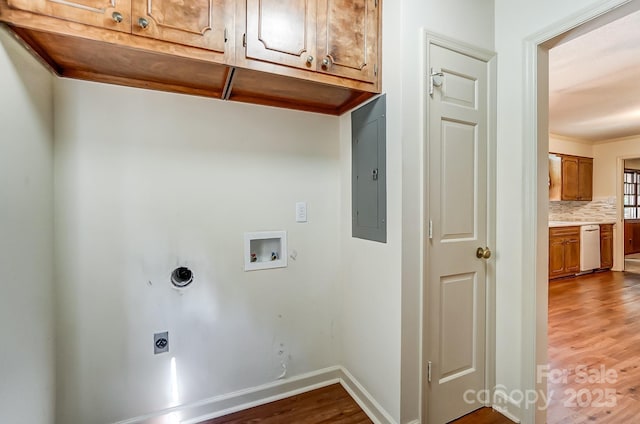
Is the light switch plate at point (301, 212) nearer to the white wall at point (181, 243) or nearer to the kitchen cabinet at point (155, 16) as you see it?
the white wall at point (181, 243)

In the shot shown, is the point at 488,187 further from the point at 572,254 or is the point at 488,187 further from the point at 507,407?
the point at 572,254

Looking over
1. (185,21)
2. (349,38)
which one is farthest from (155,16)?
(349,38)

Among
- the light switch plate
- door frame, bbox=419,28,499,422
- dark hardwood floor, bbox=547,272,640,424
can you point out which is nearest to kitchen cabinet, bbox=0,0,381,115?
door frame, bbox=419,28,499,422

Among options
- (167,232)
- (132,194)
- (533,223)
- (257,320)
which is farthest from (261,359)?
(533,223)

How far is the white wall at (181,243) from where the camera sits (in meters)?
1.46

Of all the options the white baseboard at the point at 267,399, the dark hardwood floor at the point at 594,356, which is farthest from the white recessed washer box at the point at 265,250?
the dark hardwood floor at the point at 594,356

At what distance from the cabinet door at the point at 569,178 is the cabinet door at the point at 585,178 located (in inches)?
5.4

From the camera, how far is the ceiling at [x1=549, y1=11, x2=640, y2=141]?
2.20 m

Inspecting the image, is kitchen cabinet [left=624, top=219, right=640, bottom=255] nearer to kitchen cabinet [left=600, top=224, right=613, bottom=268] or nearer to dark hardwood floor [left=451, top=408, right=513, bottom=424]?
kitchen cabinet [left=600, top=224, right=613, bottom=268]

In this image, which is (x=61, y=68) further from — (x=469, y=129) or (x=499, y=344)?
(x=499, y=344)

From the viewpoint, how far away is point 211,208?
171 cm

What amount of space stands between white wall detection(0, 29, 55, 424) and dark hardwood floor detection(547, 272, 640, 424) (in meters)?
2.64

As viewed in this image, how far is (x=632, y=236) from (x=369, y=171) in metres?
Result: 9.00

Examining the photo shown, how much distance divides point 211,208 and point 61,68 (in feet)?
3.13
